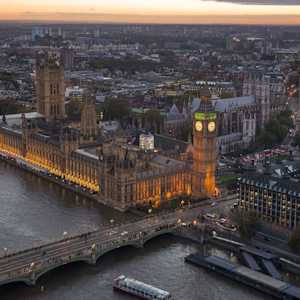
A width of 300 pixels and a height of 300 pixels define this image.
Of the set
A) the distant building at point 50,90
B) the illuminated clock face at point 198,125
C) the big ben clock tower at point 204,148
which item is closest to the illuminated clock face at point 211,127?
the big ben clock tower at point 204,148

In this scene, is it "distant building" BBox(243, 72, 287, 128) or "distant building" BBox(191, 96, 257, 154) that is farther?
"distant building" BBox(243, 72, 287, 128)

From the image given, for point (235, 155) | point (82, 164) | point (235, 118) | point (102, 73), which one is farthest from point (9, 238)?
point (102, 73)

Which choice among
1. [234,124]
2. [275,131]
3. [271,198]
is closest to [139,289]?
[271,198]

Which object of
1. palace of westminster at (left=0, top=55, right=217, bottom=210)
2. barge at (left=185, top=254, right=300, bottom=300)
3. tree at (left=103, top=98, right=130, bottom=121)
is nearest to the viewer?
barge at (left=185, top=254, right=300, bottom=300)

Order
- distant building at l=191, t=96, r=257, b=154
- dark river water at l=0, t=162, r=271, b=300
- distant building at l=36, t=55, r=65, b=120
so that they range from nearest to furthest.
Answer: dark river water at l=0, t=162, r=271, b=300, distant building at l=191, t=96, r=257, b=154, distant building at l=36, t=55, r=65, b=120

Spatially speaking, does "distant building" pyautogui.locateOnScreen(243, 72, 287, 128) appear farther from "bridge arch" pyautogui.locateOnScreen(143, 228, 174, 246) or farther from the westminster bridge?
"bridge arch" pyautogui.locateOnScreen(143, 228, 174, 246)

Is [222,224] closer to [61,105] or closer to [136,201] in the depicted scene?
[136,201]

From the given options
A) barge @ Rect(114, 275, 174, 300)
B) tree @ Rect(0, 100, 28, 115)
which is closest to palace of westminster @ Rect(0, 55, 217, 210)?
barge @ Rect(114, 275, 174, 300)
